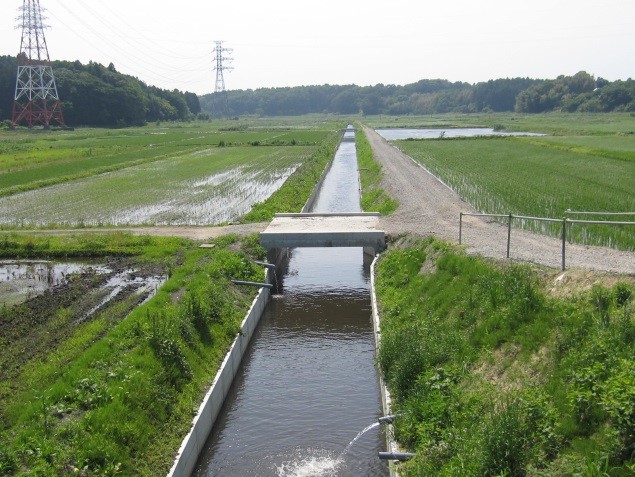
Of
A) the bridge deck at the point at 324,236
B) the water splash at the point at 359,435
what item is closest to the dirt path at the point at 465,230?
the bridge deck at the point at 324,236

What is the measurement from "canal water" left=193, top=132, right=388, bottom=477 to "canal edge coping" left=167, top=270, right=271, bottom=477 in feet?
0.73

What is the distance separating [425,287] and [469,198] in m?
16.0

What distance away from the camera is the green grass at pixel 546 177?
25.1 meters

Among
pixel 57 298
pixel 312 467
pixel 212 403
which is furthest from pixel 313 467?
pixel 57 298

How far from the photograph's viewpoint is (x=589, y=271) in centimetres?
1148

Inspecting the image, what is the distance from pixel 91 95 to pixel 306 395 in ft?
386

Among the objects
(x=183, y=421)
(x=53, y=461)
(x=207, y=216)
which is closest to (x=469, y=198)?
(x=207, y=216)

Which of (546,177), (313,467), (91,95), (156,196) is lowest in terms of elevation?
(313,467)

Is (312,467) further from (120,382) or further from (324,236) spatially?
(324,236)

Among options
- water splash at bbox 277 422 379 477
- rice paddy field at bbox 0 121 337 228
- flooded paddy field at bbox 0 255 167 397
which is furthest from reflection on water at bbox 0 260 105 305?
water splash at bbox 277 422 379 477

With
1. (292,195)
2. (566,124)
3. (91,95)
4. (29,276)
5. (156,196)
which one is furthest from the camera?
(91,95)

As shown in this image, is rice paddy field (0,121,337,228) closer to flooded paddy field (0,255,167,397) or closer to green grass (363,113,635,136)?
flooded paddy field (0,255,167,397)

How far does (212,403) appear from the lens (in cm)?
1226

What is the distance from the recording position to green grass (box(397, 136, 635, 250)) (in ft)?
82.3
